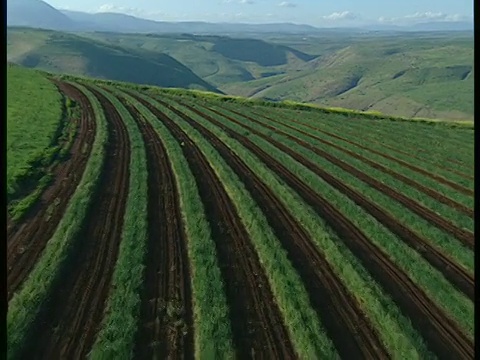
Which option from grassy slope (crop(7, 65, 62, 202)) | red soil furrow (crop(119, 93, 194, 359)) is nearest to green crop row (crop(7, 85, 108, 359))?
red soil furrow (crop(119, 93, 194, 359))

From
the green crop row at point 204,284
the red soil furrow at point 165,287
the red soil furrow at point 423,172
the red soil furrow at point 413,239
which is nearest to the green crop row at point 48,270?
the red soil furrow at point 165,287

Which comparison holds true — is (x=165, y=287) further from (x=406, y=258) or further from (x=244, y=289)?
(x=406, y=258)

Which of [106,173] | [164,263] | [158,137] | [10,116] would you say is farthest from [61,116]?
[164,263]

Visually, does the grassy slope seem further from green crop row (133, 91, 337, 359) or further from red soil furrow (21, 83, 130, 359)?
green crop row (133, 91, 337, 359)

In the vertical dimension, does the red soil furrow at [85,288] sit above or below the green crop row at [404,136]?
above

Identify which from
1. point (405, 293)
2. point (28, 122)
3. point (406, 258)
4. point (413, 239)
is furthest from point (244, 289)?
point (28, 122)

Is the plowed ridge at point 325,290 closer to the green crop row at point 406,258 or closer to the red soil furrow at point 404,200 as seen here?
the green crop row at point 406,258

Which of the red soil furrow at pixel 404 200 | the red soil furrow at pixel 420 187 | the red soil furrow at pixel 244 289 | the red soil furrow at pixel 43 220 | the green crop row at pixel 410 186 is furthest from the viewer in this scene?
the red soil furrow at pixel 420 187
